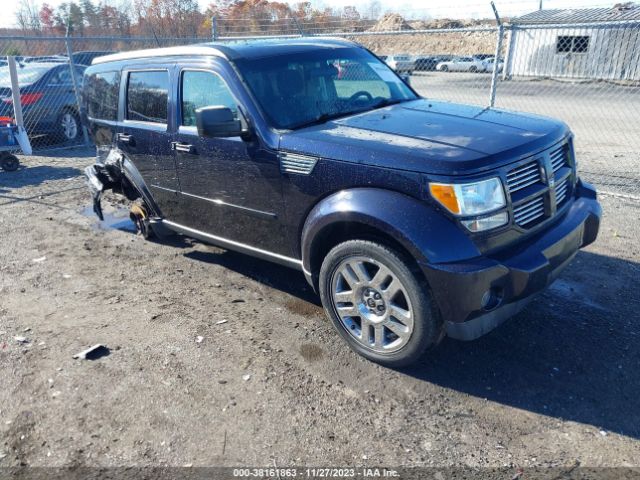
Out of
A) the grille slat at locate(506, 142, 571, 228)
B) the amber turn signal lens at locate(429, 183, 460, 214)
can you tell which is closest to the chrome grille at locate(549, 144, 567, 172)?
the grille slat at locate(506, 142, 571, 228)

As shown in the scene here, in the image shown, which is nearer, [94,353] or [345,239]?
[345,239]

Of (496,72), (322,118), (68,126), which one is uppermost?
(496,72)

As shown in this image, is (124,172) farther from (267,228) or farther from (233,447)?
(233,447)

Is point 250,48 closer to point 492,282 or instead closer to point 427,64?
point 492,282

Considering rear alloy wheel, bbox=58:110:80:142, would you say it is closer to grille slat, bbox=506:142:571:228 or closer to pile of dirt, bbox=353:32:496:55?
grille slat, bbox=506:142:571:228

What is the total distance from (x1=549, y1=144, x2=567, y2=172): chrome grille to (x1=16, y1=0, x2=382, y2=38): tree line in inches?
Answer: 358

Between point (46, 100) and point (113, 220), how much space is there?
20.0 feet

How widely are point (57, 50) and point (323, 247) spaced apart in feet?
113

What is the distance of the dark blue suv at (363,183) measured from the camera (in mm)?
3041

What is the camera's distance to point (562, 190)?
12.3ft

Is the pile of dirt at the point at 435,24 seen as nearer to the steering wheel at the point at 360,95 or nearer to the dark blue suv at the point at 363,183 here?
the steering wheel at the point at 360,95

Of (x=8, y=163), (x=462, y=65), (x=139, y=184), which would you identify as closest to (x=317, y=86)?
(x=139, y=184)

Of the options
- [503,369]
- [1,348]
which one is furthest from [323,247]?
A: [1,348]

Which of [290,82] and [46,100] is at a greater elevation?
[290,82]
